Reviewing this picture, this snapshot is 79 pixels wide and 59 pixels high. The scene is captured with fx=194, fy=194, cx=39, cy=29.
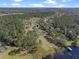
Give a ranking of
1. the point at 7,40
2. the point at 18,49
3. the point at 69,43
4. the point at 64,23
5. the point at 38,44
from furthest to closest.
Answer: the point at 64,23 < the point at 69,43 < the point at 7,40 < the point at 38,44 < the point at 18,49

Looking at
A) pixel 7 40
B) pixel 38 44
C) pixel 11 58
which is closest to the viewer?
pixel 11 58

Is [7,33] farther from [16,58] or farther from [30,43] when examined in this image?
[16,58]

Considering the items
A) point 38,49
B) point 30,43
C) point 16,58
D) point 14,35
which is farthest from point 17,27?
point 16,58

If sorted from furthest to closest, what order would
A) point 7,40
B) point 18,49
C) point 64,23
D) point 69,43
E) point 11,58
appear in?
point 64,23, point 69,43, point 7,40, point 18,49, point 11,58

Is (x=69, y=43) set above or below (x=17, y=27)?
below

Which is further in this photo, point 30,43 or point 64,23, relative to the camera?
point 64,23

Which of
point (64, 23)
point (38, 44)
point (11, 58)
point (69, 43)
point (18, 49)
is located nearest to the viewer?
point (11, 58)

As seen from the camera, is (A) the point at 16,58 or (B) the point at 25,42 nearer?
(A) the point at 16,58

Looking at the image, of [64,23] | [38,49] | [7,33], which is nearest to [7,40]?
[7,33]

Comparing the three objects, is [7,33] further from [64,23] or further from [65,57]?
[64,23]
